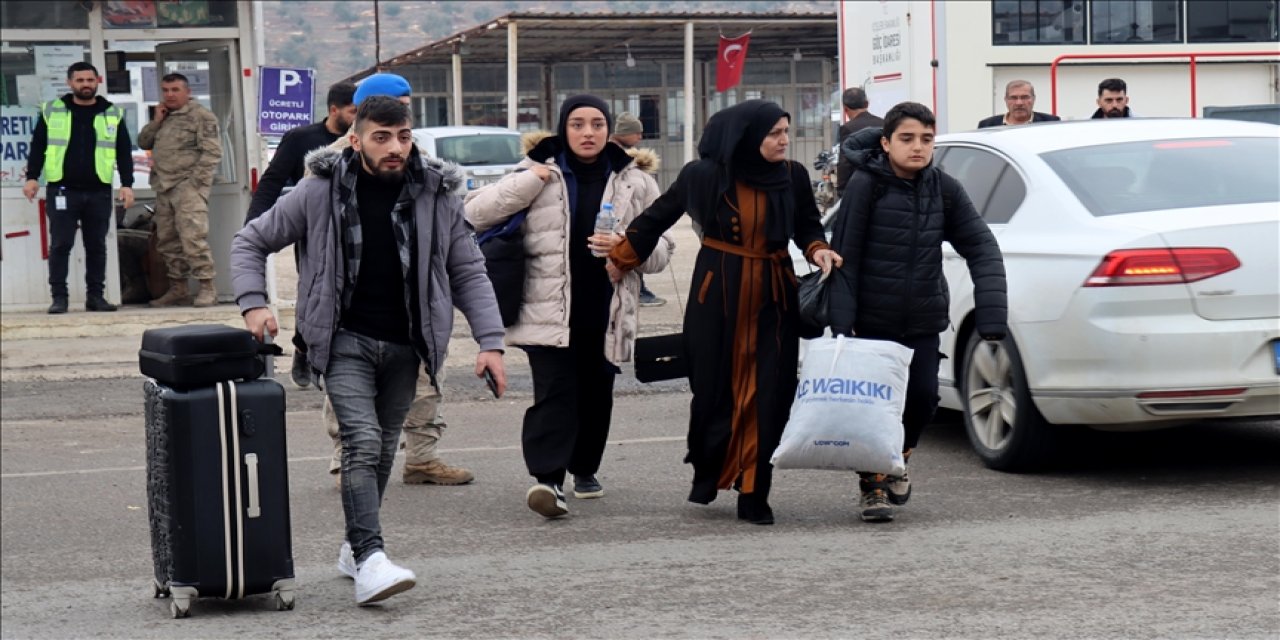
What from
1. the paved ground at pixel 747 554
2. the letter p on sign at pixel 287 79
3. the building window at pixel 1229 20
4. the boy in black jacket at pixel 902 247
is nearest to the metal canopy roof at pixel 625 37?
the building window at pixel 1229 20

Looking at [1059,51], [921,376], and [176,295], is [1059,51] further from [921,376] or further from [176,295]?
[921,376]

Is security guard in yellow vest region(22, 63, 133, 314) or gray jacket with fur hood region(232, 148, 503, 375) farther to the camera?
security guard in yellow vest region(22, 63, 133, 314)

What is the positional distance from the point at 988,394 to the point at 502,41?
29875mm

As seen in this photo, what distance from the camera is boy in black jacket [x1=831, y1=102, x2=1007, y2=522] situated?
7180mm

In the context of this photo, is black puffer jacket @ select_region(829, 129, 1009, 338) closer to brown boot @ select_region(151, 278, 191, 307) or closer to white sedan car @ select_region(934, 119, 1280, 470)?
white sedan car @ select_region(934, 119, 1280, 470)

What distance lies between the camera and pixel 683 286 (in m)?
Answer: 19.8

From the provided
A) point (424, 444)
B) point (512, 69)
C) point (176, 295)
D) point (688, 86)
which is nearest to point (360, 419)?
point (424, 444)

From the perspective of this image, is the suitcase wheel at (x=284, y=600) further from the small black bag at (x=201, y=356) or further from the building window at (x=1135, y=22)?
the building window at (x=1135, y=22)

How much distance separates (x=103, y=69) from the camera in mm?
14477

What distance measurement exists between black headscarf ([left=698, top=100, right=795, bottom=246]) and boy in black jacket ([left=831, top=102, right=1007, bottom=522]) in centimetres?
25

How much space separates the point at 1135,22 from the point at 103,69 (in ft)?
39.0

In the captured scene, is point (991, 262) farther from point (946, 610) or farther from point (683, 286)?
point (683, 286)

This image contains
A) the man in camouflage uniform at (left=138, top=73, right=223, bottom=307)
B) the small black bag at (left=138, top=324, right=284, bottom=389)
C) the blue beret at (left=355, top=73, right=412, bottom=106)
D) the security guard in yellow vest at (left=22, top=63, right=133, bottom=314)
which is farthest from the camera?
the man in camouflage uniform at (left=138, top=73, right=223, bottom=307)

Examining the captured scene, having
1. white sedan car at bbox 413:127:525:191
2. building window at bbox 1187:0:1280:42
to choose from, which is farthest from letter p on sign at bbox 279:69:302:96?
white sedan car at bbox 413:127:525:191
